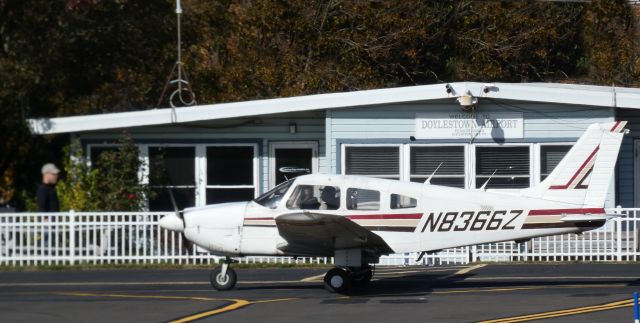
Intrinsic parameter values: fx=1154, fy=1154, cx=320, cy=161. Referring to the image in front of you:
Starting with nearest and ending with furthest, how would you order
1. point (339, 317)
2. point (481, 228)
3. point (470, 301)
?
point (339, 317) → point (470, 301) → point (481, 228)

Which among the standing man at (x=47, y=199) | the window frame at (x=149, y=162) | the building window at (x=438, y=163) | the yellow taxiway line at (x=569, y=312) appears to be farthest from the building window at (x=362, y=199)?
the window frame at (x=149, y=162)

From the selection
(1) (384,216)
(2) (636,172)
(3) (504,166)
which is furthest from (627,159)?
(1) (384,216)

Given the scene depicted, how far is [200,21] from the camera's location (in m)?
33.2

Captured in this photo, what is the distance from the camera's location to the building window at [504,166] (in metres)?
22.5

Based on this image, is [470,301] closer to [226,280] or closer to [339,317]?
[339,317]

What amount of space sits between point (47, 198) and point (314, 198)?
23.2 ft

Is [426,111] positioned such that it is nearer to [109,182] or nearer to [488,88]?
[488,88]

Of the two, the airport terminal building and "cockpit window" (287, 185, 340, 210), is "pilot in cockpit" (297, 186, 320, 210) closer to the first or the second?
"cockpit window" (287, 185, 340, 210)

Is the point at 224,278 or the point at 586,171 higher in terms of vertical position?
the point at 586,171

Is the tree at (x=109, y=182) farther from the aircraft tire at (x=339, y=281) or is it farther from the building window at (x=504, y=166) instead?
the aircraft tire at (x=339, y=281)

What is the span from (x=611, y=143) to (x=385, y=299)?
3895 mm

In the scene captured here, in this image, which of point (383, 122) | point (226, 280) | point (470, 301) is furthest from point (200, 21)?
point (470, 301)

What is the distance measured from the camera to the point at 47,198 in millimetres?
21594

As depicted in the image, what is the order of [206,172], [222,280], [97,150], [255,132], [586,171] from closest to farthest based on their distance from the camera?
1. [586,171]
2. [222,280]
3. [255,132]
4. [206,172]
5. [97,150]
